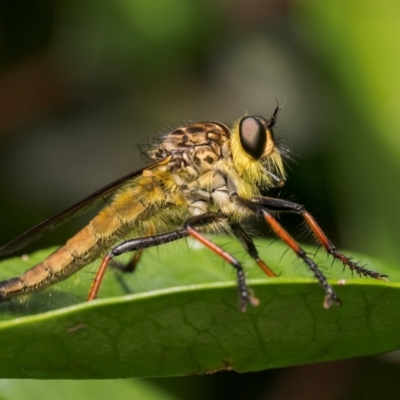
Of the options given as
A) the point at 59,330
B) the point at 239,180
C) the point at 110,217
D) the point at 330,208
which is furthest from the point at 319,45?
the point at 59,330

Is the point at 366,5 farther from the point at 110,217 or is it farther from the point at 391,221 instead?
the point at 110,217

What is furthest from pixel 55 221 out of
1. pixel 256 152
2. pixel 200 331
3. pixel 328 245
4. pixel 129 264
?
pixel 200 331

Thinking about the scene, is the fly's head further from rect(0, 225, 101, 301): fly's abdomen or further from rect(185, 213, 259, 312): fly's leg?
rect(0, 225, 101, 301): fly's abdomen

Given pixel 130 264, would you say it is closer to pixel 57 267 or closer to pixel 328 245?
pixel 57 267

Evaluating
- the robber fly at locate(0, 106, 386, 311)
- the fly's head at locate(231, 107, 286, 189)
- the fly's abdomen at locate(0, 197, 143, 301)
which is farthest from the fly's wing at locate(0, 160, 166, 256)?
the fly's head at locate(231, 107, 286, 189)

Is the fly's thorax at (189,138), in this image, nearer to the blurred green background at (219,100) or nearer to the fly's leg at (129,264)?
the fly's leg at (129,264)

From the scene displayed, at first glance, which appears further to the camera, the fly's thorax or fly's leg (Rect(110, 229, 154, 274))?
the fly's thorax
